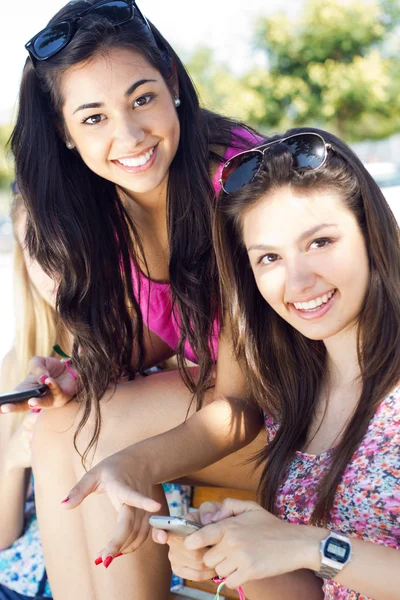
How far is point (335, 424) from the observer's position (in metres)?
1.94

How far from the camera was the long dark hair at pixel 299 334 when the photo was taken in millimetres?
1790

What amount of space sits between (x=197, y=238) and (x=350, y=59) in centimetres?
2876

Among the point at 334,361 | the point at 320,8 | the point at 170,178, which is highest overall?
the point at 320,8

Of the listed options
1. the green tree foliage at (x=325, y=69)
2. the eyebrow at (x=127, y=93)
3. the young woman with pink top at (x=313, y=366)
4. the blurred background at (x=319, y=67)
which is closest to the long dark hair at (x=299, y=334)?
the young woman with pink top at (x=313, y=366)

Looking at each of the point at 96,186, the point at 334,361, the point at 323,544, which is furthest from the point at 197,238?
the point at 323,544

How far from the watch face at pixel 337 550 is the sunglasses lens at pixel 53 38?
1.57 meters

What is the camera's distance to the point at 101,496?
215 cm

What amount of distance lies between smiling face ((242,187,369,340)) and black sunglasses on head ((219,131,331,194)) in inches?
3.0

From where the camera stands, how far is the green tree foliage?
93.6ft

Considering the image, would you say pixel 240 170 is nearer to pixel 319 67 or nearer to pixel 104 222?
pixel 104 222

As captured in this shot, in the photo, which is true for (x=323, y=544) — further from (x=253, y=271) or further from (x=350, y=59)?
(x=350, y=59)

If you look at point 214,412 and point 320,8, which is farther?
point 320,8

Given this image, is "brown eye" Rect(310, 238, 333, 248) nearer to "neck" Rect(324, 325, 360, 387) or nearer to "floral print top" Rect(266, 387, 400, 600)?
"neck" Rect(324, 325, 360, 387)

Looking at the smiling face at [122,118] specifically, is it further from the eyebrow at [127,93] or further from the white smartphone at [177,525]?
the white smartphone at [177,525]
